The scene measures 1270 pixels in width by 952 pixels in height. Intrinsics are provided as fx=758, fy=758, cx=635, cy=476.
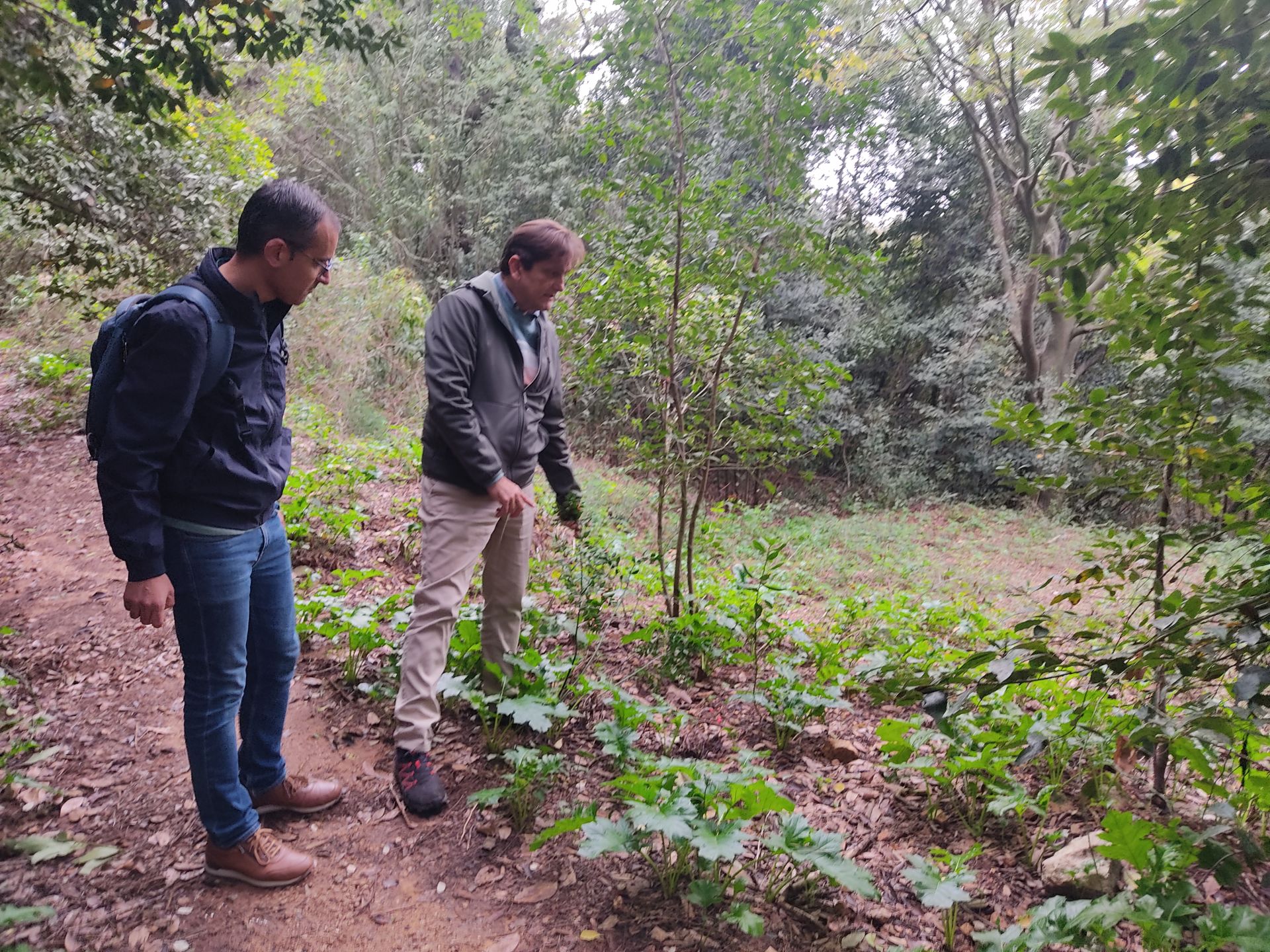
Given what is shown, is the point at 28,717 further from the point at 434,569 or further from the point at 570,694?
the point at 570,694

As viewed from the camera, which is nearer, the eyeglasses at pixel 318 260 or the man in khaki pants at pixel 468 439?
the eyeglasses at pixel 318 260

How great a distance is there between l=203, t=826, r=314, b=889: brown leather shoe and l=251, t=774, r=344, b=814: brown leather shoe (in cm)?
31

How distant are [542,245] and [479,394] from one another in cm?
60

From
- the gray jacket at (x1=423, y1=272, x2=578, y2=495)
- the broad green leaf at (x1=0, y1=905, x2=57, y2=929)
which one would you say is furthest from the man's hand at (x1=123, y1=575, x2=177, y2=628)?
the gray jacket at (x1=423, y1=272, x2=578, y2=495)

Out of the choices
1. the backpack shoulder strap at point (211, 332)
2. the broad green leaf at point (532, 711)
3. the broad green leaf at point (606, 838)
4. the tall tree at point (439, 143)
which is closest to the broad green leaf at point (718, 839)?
the broad green leaf at point (606, 838)

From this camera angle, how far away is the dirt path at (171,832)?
2.15m

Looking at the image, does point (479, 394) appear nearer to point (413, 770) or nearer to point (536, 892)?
point (413, 770)

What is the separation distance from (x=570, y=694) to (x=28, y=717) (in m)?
2.28

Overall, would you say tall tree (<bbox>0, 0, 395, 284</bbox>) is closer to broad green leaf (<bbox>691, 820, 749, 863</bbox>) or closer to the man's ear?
the man's ear

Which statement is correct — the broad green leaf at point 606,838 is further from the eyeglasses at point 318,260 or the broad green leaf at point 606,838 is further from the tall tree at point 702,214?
the tall tree at point 702,214

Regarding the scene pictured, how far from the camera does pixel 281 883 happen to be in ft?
7.50

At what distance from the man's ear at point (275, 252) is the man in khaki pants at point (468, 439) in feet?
2.32

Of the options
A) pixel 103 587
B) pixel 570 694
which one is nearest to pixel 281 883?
pixel 570 694

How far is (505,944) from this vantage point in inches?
85.8
